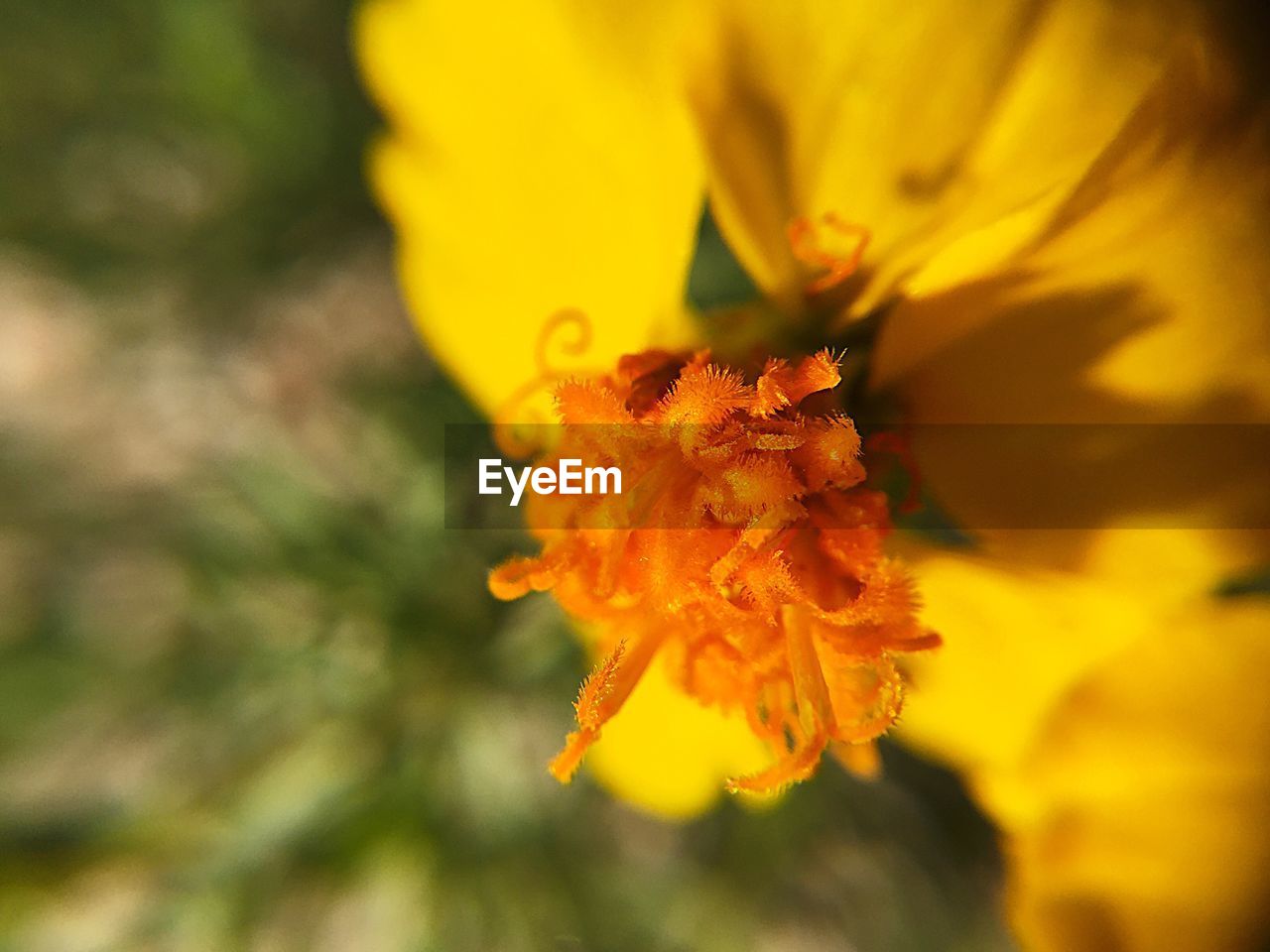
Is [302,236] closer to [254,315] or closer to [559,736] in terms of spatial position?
[254,315]

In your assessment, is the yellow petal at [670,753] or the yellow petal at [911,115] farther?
the yellow petal at [670,753]

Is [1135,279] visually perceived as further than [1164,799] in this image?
No

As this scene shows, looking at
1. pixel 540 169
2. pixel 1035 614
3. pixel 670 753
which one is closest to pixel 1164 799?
pixel 1035 614

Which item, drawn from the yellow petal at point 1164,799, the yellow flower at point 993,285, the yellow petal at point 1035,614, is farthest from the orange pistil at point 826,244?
the yellow petal at point 1164,799

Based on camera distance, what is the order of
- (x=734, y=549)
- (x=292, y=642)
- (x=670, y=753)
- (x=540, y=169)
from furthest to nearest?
(x=292, y=642) < (x=670, y=753) < (x=540, y=169) < (x=734, y=549)

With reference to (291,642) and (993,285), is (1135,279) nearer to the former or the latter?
(993,285)

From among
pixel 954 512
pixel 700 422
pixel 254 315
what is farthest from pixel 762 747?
pixel 254 315

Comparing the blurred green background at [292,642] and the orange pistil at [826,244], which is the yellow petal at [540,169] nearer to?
the orange pistil at [826,244]
